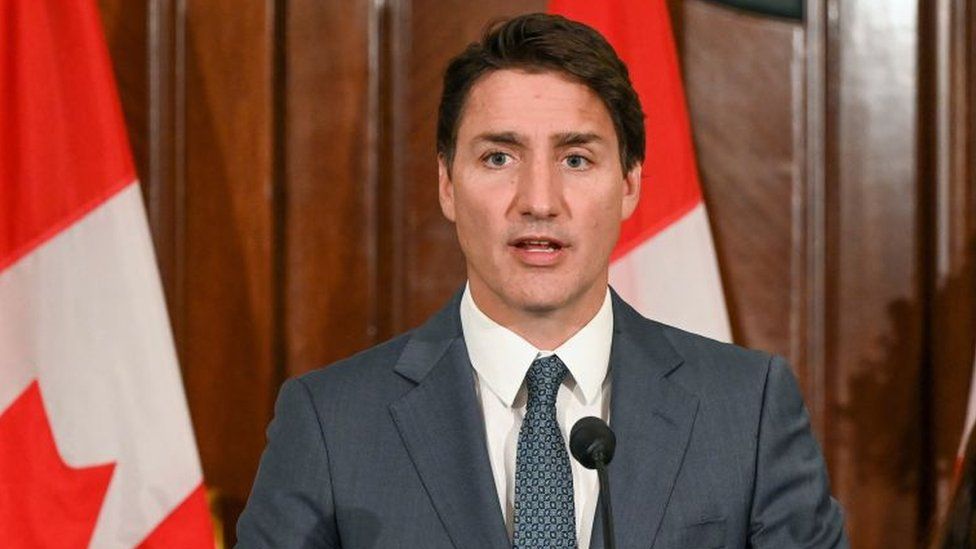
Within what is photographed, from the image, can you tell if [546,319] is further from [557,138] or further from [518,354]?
[557,138]

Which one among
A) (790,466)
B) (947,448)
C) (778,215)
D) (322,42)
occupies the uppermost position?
(322,42)

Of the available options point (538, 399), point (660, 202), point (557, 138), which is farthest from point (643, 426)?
point (660, 202)

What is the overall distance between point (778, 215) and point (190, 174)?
1.04m

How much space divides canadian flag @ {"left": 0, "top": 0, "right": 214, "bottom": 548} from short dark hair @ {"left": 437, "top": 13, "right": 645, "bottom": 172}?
2.36 ft

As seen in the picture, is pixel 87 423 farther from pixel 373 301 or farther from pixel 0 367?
pixel 373 301

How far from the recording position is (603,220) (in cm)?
155

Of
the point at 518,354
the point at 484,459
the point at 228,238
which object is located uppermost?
the point at 228,238

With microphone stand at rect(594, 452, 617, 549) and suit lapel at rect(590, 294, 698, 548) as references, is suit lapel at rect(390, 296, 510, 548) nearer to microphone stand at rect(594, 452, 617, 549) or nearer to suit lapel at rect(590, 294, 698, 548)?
suit lapel at rect(590, 294, 698, 548)

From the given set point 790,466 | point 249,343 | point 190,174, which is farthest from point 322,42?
point 790,466

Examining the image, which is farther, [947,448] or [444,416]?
[947,448]

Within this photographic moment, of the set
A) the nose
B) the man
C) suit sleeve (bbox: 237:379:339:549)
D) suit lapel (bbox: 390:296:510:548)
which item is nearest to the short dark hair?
the man

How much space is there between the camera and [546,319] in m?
1.57

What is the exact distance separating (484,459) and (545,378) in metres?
0.12

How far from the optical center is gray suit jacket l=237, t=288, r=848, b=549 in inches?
57.8
